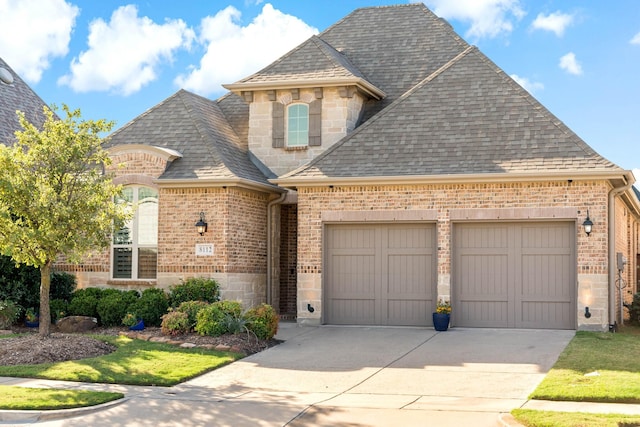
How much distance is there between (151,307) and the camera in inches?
760

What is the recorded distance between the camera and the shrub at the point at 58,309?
20.0 meters

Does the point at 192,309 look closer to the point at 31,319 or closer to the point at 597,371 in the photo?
the point at 31,319

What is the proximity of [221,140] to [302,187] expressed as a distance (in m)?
3.50

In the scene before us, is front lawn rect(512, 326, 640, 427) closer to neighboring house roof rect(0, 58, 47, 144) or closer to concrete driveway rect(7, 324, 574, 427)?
concrete driveway rect(7, 324, 574, 427)

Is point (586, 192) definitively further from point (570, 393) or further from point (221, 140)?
point (221, 140)

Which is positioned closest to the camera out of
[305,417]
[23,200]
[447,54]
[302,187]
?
[305,417]

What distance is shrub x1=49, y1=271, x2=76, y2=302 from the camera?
21109 mm

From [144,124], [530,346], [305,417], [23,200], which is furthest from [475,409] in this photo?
[144,124]

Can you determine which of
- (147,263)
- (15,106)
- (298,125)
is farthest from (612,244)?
(15,106)

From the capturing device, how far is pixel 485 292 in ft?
63.0

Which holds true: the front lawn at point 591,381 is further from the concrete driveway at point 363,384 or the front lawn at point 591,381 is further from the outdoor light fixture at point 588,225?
the outdoor light fixture at point 588,225

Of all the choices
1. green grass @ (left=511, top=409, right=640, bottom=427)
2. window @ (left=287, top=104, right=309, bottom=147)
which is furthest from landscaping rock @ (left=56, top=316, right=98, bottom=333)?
green grass @ (left=511, top=409, right=640, bottom=427)

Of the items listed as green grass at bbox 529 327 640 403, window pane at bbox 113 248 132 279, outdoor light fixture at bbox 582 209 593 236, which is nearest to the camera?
green grass at bbox 529 327 640 403

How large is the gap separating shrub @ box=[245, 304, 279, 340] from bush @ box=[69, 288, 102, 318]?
14.2 ft
